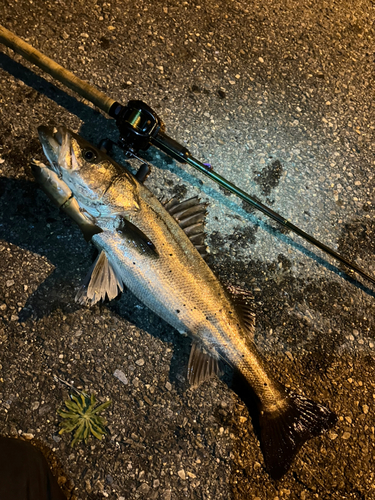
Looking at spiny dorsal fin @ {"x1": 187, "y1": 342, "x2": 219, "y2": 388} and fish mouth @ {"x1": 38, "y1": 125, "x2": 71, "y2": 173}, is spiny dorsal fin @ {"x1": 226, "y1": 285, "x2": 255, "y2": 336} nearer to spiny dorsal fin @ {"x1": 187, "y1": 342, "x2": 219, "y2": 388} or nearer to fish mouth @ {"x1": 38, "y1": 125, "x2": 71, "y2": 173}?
spiny dorsal fin @ {"x1": 187, "y1": 342, "x2": 219, "y2": 388}

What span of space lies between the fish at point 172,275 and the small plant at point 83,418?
0.87 metres

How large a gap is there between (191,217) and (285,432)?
2.07 metres

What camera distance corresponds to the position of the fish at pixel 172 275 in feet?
8.49

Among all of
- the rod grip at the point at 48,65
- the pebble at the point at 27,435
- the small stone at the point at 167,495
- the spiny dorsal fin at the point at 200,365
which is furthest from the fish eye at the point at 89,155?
the small stone at the point at 167,495

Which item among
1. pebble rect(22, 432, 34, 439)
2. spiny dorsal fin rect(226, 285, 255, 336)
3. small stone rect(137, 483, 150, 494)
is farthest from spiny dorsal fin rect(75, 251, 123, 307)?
small stone rect(137, 483, 150, 494)

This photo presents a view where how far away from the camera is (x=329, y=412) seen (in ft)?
9.43

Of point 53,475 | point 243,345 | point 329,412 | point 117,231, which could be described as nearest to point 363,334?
point 329,412

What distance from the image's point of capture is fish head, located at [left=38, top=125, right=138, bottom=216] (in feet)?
8.30

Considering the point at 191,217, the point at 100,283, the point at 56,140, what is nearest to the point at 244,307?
the point at 191,217

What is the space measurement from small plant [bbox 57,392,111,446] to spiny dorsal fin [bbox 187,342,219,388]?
84 centimetres

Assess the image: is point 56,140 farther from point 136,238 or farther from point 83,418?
point 83,418

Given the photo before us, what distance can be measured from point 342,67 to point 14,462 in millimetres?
5540

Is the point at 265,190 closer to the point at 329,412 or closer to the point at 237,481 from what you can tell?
the point at 329,412

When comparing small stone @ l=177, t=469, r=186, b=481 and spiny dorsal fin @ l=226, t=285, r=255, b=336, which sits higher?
spiny dorsal fin @ l=226, t=285, r=255, b=336
